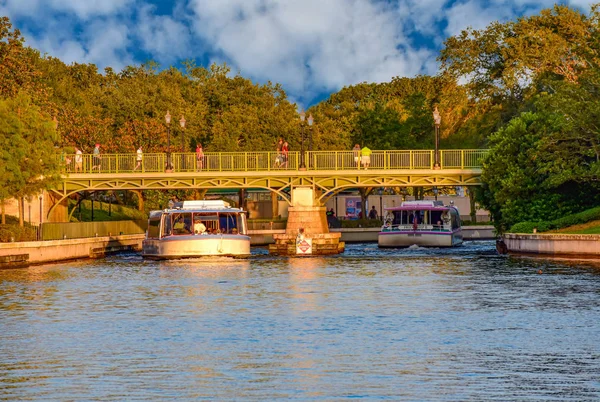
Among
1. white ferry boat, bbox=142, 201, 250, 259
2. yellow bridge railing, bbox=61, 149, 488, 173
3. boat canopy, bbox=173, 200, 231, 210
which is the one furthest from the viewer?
yellow bridge railing, bbox=61, 149, 488, 173

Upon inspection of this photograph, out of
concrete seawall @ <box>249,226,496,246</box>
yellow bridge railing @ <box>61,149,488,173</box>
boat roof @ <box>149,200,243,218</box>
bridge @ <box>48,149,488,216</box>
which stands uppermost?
yellow bridge railing @ <box>61,149,488,173</box>

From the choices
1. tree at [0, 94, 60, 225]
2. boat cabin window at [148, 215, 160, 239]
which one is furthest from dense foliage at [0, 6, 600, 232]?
boat cabin window at [148, 215, 160, 239]

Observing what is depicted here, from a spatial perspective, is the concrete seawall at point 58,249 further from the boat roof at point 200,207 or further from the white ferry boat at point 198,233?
the boat roof at point 200,207

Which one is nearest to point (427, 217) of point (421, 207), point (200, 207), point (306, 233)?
point (421, 207)

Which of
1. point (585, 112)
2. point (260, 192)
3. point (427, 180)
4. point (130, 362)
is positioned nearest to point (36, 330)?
point (130, 362)

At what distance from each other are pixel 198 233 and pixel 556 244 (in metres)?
19.4

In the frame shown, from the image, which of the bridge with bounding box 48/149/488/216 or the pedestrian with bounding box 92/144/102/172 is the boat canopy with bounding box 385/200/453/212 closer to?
the bridge with bounding box 48/149/488/216

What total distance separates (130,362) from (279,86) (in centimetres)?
10292

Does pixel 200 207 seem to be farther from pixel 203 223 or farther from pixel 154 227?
pixel 154 227

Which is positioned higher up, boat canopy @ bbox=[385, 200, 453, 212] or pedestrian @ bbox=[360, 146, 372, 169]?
pedestrian @ bbox=[360, 146, 372, 169]

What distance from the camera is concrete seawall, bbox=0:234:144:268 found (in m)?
58.8

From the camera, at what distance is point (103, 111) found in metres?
112

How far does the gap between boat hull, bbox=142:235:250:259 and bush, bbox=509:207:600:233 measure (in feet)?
50.5

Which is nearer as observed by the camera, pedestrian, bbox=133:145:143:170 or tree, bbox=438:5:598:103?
pedestrian, bbox=133:145:143:170
